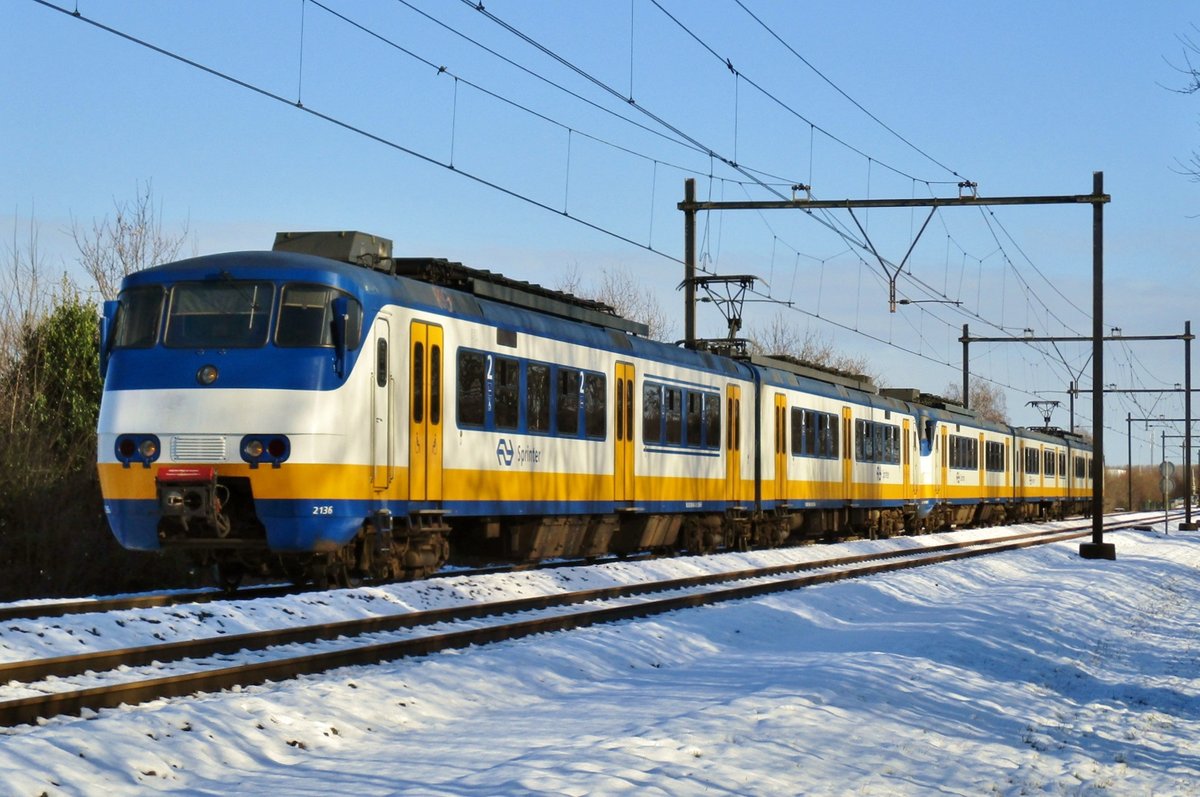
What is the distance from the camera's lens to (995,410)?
Result: 467 feet

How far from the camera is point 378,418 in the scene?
16.3 metres

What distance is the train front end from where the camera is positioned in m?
15.5

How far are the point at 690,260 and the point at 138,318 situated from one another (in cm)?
1475

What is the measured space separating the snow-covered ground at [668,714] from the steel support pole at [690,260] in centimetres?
1202

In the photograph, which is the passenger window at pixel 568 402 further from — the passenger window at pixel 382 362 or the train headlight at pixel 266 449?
the train headlight at pixel 266 449

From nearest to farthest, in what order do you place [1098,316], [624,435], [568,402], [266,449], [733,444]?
[266,449] < [568,402] < [624,435] < [733,444] < [1098,316]

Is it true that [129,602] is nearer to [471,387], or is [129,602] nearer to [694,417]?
Result: [471,387]

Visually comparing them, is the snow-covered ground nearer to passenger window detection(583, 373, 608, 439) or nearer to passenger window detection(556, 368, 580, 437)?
passenger window detection(556, 368, 580, 437)

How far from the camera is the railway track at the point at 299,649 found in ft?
32.7

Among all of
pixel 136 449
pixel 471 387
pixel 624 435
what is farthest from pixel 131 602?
pixel 624 435

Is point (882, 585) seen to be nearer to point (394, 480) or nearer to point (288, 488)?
point (394, 480)

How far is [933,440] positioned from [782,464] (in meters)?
13.2

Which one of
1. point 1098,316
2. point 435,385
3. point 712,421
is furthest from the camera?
point 1098,316

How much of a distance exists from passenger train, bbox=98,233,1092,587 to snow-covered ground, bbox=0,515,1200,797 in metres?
1.04
